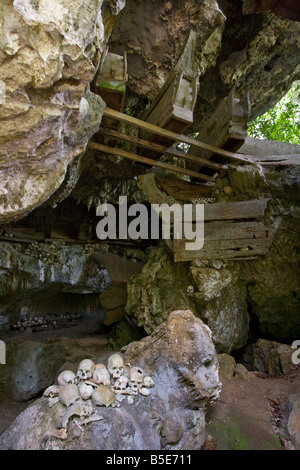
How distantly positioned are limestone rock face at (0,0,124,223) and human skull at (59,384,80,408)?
1.98 metres

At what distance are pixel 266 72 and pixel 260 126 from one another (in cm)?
484

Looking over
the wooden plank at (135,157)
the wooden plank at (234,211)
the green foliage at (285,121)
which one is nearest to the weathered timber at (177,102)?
the wooden plank at (135,157)

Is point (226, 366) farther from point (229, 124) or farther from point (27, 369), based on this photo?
point (229, 124)

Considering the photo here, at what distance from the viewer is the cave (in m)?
2.45

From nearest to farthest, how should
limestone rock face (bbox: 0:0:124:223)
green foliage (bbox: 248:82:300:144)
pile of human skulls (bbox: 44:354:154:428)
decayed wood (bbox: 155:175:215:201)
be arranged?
limestone rock face (bbox: 0:0:124:223) → pile of human skulls (bbox: 44:354:154:428) → decayed wood (bbox: 155:175:215:201) → green foliage (bbox: 248:82:300:144)

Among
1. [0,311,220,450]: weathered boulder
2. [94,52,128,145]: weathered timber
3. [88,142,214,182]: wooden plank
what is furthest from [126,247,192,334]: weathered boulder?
[94,52,128,145]: weathered timber

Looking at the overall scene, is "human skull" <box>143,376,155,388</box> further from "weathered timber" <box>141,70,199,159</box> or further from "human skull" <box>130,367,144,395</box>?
"weathered timber" <box>141,70,199,159</box>

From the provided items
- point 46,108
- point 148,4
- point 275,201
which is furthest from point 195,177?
point 46,108

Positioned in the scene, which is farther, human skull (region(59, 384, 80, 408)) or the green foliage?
the green foliage

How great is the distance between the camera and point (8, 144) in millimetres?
2621

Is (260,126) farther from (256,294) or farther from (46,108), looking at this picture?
(46,108)

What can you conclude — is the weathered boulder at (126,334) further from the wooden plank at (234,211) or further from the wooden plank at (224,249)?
the wooden plank at (234,211)

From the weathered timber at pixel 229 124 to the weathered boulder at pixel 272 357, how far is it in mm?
4113

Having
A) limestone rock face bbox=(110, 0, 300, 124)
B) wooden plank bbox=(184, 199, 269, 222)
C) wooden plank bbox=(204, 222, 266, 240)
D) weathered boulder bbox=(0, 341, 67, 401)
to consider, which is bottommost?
weathered boulder bbox=(0, 341, 67, 401)
